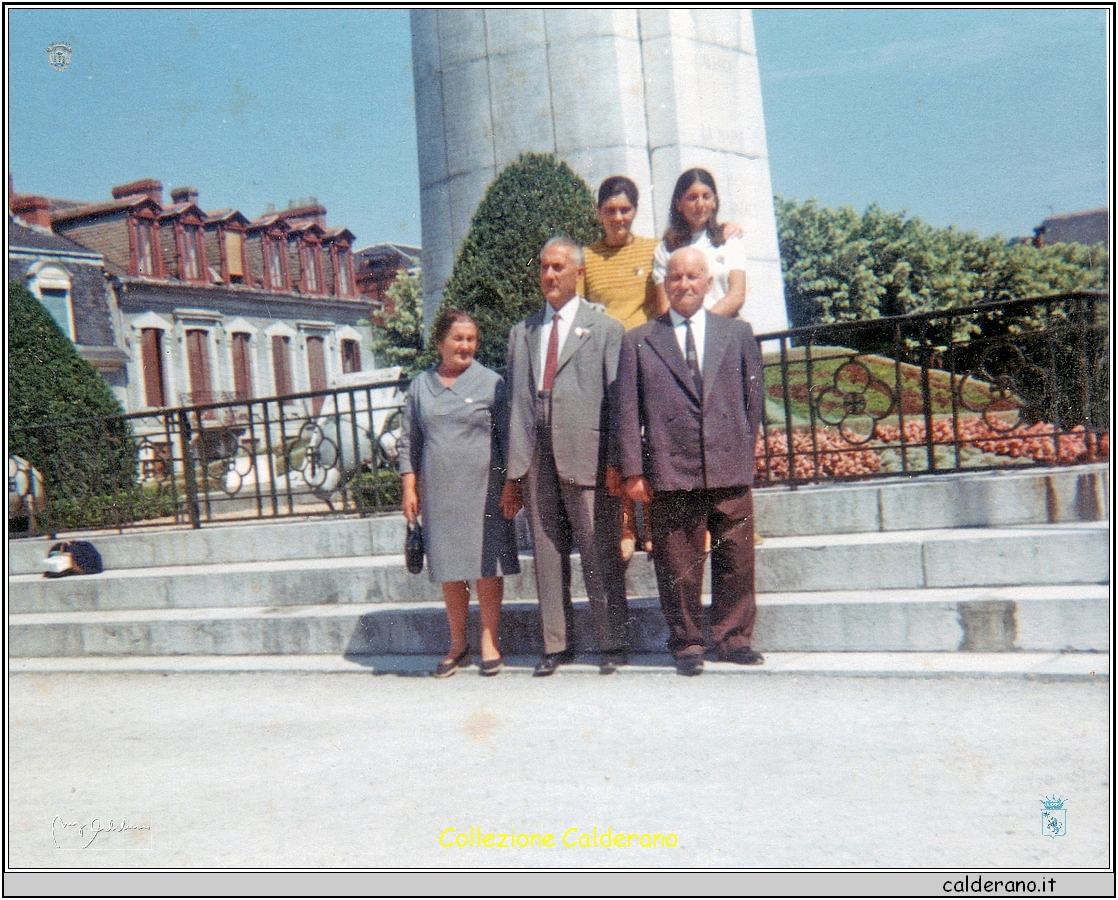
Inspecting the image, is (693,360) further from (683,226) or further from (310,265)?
(310,265)

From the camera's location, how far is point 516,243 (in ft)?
31.6

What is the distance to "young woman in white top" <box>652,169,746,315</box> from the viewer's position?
5.82 metres

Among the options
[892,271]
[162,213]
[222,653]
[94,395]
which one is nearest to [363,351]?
[162,213]

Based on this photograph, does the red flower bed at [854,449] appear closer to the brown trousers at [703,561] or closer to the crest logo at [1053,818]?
the brown trousers at [703,561]

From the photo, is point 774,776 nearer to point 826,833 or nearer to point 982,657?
point 826,833

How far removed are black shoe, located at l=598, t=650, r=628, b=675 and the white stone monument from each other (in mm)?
6362

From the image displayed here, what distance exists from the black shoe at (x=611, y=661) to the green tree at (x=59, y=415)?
17.7 feet

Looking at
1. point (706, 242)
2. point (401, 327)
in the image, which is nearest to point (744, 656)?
point (706, 242)

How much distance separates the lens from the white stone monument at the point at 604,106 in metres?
11.6

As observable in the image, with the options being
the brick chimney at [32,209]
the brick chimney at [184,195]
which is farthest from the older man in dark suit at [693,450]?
the brick chimney at [184,195]

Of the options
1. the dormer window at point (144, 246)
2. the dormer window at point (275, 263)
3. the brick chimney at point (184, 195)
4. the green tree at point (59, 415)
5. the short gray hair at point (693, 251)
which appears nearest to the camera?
the short gray hair at point (693, 251)

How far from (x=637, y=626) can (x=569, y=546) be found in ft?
2.12

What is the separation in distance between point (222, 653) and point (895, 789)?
16.1 feet
